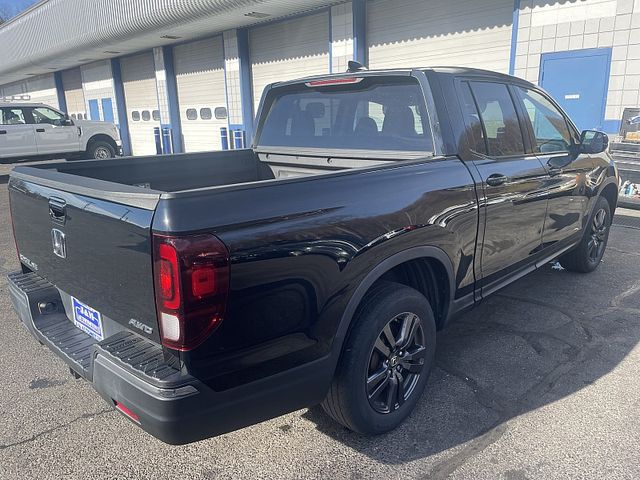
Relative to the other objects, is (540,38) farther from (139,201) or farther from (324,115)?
(139,201)

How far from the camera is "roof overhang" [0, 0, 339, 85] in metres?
13.1

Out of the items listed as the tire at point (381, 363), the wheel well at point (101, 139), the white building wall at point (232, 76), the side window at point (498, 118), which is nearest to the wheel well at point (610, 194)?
the side window at point (498, 118)

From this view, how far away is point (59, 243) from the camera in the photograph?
2.50 meters

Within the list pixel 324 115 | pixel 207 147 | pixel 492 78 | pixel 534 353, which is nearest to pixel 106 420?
pixel 324 115

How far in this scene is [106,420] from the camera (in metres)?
2.91

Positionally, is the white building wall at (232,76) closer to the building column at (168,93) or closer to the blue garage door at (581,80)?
the building column at (168,93)

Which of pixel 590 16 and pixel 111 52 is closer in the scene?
pixel 590 16

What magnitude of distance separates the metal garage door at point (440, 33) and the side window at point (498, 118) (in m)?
7.38

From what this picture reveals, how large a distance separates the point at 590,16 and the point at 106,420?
9.78 metres

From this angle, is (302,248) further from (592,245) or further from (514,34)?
(514,34)

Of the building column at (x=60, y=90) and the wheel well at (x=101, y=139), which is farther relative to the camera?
the building column at (x=60, y=90)

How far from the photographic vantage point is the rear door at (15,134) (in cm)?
1399

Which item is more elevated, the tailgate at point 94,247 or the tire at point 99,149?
the tailgate at point 94,247

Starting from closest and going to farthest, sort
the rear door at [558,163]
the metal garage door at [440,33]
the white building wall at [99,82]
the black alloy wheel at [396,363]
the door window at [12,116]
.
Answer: the black alloy wheel at [396,363], the rear door at [558,163], the metal garage door at [440,33], the door window at [12,116], the white building wall at [99,82]
